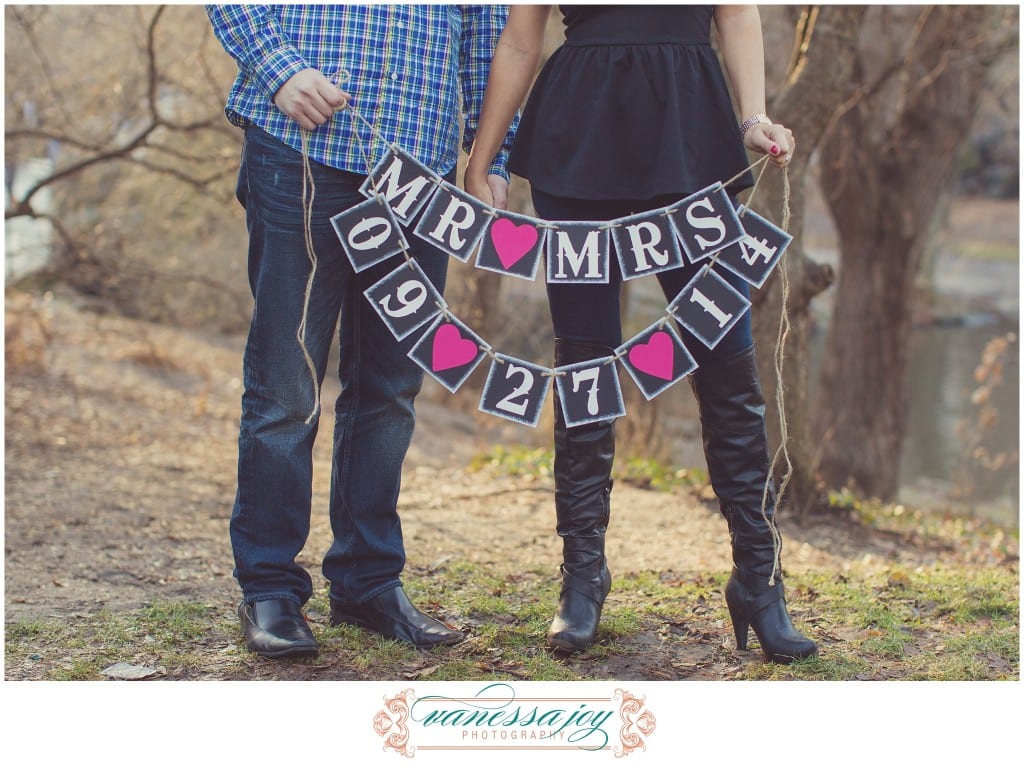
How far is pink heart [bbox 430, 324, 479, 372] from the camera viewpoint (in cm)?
231

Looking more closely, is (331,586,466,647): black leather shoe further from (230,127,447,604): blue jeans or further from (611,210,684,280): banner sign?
(611,210,684,280): banner sign

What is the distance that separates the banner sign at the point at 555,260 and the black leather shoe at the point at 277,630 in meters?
0.61

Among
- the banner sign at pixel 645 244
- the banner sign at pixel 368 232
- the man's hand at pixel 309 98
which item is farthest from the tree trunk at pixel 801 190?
the man's hand at pixel 309 98

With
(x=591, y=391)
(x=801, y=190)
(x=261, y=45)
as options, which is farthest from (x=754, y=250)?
(x=801, y=190)

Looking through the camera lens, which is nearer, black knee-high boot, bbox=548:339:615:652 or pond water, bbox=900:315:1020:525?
black knee-high boot, bbox=548:339:615:652

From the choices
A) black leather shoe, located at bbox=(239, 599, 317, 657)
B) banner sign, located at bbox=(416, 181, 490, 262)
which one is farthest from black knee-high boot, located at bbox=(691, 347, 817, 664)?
black leather shoe, located at bbox=(239, 599, 317, 657)

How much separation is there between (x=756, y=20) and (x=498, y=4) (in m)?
0.58

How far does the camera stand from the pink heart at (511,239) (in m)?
2.26

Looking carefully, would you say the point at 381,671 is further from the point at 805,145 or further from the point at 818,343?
the point at 818,343

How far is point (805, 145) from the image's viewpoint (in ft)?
13.4

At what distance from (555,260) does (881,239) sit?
5.26 metres

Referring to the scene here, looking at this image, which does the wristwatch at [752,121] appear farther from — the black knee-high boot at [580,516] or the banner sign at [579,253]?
the black knee-high boot at [580,516]

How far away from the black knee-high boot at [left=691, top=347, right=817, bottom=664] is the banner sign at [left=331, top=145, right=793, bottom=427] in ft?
0.30
